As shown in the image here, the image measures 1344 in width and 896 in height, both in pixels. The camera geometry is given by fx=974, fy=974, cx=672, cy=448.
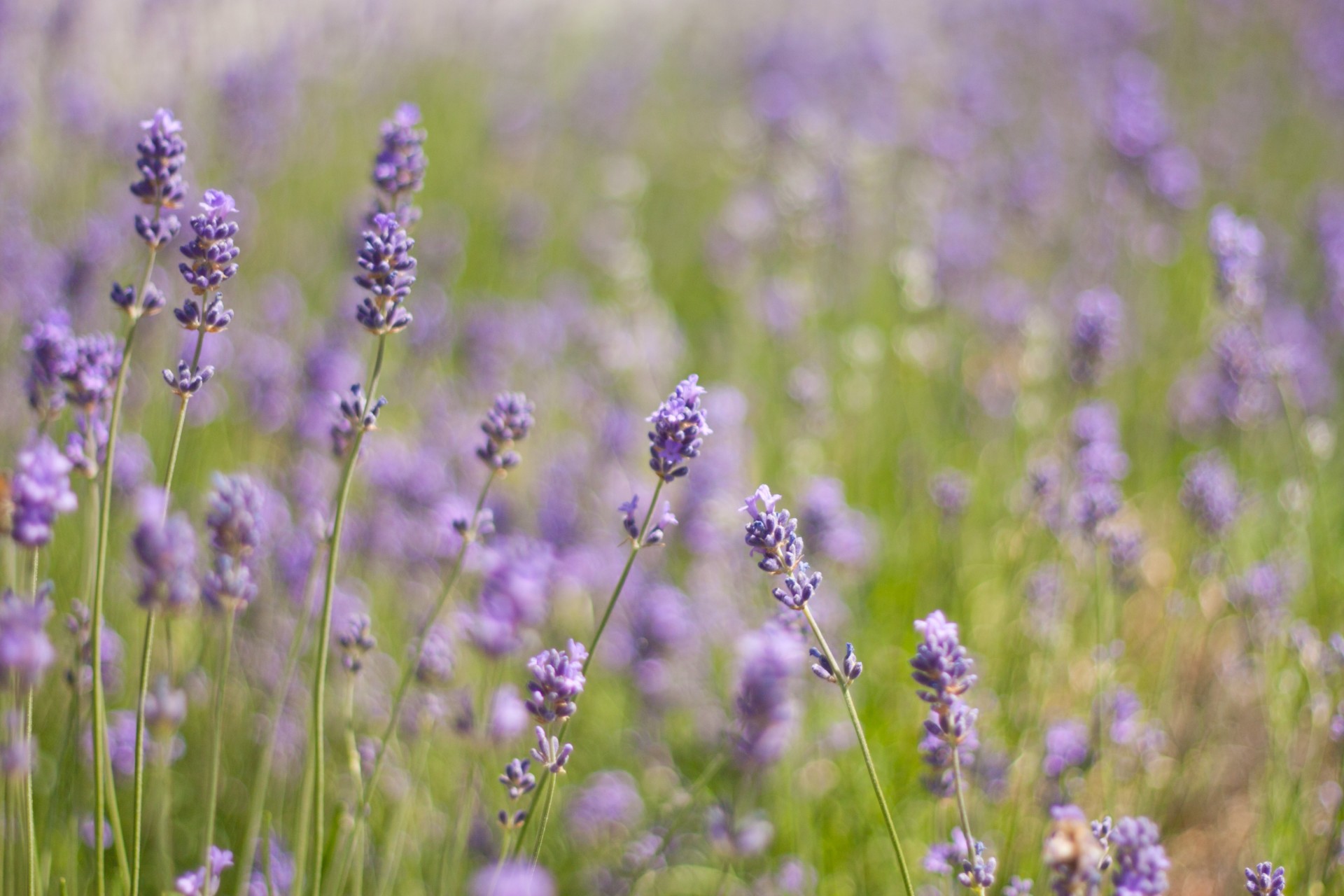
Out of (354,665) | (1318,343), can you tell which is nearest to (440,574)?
(354,665)

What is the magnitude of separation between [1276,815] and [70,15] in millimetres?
5241

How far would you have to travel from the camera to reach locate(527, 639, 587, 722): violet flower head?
1.40 meters

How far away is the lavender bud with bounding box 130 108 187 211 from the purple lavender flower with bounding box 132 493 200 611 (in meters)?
0.56

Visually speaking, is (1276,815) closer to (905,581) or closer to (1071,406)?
(905,581)

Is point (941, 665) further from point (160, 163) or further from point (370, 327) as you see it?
point (160, 163)

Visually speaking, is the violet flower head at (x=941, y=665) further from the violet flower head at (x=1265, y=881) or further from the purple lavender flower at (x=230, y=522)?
the purple lavender flower at (x=230, y=522)

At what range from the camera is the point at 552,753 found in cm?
140

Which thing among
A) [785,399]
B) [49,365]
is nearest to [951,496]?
[785,399]

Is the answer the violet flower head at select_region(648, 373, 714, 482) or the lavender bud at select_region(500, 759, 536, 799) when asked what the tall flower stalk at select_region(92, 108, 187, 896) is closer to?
the lavender bud at select_region(500, 759, 536, 799)

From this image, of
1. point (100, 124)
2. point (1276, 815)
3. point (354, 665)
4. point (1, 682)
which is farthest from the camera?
point (100, 124)

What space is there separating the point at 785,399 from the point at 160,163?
122 inches

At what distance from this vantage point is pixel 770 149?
529 centimetres

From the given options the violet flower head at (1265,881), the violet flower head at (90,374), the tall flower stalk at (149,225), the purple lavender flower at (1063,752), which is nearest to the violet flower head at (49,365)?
the violet flower head at (90,374)

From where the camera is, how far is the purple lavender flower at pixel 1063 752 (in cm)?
214
